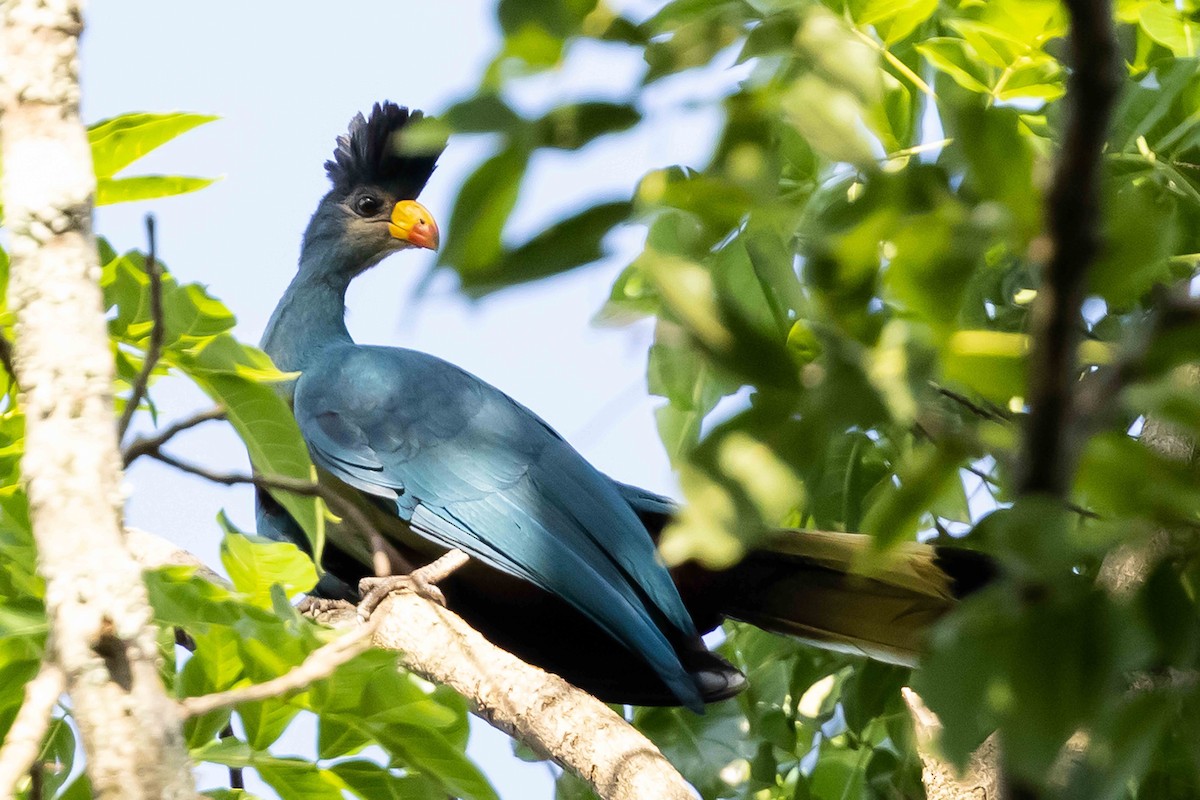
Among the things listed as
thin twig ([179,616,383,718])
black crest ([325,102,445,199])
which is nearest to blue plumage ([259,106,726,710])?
black crest ([325,102,445,199])

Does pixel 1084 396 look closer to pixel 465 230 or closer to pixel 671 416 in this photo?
pixel 465 230

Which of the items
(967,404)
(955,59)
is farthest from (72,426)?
(955,59)

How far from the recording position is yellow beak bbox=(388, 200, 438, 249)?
5105 mm

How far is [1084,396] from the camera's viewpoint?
0.61 m

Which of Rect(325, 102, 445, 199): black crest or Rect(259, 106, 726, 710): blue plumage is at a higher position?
Rect(325, 102, 445, 199): black crest

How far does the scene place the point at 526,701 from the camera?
2504mm

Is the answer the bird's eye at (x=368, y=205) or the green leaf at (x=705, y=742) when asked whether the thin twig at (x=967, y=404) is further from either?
the bird's eye at (x=368, y=205)

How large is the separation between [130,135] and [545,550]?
210 centimetres

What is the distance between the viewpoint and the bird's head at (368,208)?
5105 mm

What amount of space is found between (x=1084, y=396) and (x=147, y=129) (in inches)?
55.1

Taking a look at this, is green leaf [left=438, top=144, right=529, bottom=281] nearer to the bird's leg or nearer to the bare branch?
the bare branch

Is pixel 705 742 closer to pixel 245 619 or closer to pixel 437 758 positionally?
pixel 437 758

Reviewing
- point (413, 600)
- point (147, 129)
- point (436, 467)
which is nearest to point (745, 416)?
point (147, 129)

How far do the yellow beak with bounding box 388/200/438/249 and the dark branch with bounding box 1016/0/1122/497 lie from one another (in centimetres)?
462
